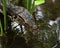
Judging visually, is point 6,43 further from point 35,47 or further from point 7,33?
point 35,47

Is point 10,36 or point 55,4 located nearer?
point 10,36

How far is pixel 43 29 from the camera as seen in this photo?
1.19 metres

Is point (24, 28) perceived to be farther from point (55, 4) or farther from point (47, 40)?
point (55, 4)

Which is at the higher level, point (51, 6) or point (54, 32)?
point (51, 6)

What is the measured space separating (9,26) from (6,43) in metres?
0.12

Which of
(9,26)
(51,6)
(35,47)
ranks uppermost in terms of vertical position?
(51,6)

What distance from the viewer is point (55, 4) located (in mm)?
1781

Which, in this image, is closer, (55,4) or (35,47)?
(35,47)

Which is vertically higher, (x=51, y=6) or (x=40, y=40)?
(x=51, y=6)

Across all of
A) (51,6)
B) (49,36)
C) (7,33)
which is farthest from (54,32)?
(51,6)

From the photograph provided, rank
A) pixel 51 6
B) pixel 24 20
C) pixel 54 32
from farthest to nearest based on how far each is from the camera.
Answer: pixel 51 6 → pixel 54 32 → pixel 24 20

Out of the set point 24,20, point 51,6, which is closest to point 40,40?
point 24,20

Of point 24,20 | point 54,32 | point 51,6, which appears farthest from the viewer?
point 51,6

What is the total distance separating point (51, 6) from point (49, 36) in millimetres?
615
